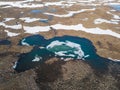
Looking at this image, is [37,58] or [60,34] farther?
[60,34]

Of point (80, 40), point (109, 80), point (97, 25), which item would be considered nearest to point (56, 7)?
point (97, 25)

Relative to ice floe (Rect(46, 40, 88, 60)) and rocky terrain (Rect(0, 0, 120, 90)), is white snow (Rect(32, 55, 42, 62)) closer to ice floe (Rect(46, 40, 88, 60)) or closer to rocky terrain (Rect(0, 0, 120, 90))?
rocky terrain (Rect(0, 0, 120, 90))

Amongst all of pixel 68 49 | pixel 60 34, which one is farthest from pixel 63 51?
pixel 60 34

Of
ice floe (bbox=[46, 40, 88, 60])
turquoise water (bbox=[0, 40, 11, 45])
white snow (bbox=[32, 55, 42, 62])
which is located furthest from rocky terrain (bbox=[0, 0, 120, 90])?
ice floe (bbox=[46, 40, 88, 60])

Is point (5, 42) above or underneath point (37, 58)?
underneath

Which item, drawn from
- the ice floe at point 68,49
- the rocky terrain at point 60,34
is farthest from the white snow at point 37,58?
the ice floe at point 68,49

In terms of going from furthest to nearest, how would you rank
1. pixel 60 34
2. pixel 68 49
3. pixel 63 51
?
pixel 60 34 → pixel 68 49 → pixel 63 51

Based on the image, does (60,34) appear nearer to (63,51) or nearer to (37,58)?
(63,51)
